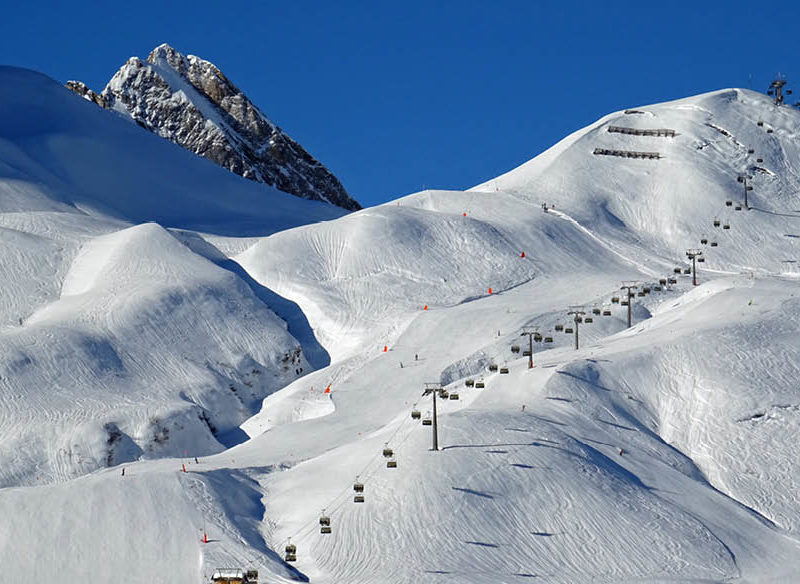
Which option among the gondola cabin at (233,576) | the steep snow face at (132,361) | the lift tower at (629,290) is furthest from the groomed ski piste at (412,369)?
the gondola cabin at (233,576)

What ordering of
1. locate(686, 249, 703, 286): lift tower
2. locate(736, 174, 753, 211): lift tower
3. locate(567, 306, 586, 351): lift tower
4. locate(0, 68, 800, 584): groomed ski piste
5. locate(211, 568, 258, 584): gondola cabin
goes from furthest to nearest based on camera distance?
locate(736, 174, 753, 211): lift tower
locate(686, 249, 703, 286): lift tower
locate(567, 306, 586, 351): lift tower
locate(0, 68, 800, 584): groomed ski piste
locate(211, 568, 258, 584): gondola cabin

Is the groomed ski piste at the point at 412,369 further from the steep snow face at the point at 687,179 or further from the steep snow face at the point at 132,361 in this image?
the steep snow face at the point at 687,179

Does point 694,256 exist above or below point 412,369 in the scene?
above

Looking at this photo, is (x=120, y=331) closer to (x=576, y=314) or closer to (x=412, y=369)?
(x=412, y=369)

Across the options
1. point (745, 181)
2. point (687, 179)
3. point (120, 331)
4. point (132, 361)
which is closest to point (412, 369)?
point (132, 361)

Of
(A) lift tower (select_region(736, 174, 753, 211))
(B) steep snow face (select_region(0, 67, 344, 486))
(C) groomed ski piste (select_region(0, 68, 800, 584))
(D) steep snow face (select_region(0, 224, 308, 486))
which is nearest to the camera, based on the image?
(C) groomed ski piste (select_region(0, 68, 800, 584))

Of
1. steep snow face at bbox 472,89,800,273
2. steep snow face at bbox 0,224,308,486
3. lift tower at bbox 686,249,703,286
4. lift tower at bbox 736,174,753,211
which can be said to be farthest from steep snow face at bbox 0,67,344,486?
lift tower at bbox 736,174,753,211

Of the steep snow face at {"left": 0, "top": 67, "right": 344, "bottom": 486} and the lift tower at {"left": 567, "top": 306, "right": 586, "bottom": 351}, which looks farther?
the lift tower at {"left": 567, "top": 306, "right": 586, "bottom": 351}

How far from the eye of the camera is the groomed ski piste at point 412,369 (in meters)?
83.9

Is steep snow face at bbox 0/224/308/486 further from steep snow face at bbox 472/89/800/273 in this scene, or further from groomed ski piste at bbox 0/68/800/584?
steep snow face at bbox 472/89/800/273

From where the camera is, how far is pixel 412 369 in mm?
115250

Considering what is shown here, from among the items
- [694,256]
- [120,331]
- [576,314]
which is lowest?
[576,314]

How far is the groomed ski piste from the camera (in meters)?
83.9

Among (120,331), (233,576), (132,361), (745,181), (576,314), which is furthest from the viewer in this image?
(745,181)
